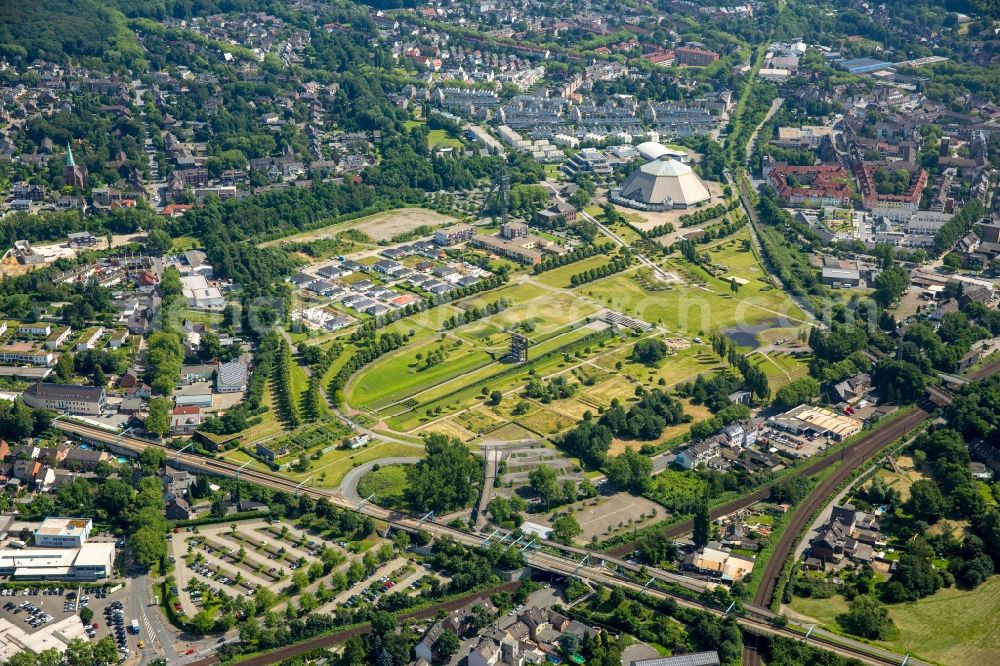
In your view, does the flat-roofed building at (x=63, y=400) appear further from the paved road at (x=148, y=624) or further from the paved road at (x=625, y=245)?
the paved road at (x=625, y=245)

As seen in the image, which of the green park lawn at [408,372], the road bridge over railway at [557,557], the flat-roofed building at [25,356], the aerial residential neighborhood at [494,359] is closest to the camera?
the road bridge over railway at [557,557]

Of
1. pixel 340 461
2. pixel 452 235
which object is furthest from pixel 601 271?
pixel 340 461

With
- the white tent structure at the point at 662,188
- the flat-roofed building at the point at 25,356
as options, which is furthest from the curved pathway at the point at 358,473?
the white tent structure at the point at 662,188

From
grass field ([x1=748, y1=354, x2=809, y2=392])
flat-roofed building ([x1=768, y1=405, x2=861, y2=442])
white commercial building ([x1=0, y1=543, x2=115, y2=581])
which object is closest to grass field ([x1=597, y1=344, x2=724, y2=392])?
grass field ([x1=748, y1=354, x2=809, y2=392])

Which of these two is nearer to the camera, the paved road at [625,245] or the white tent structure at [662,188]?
the paved road at [625,245]

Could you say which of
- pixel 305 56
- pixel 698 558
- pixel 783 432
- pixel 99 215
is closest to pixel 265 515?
pixel 698 558

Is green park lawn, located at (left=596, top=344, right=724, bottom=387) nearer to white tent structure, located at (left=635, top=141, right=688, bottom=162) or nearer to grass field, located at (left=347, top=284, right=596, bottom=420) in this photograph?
grass field, located at (left=347, top=284, right=596, bottom=420)

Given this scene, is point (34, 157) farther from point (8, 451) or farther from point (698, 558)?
point (698, 558)
